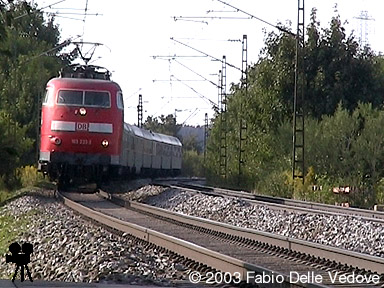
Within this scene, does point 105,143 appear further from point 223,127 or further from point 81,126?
point 223,127

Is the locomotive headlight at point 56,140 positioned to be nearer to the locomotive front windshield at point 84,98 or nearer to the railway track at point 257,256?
the locomotive front windshield at point 84,98

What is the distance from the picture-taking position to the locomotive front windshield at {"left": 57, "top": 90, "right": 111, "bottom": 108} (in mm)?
29031

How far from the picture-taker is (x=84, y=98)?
95.7 ft

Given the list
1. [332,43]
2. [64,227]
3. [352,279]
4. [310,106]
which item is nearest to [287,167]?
[310,106]

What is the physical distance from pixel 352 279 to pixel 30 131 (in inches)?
1570

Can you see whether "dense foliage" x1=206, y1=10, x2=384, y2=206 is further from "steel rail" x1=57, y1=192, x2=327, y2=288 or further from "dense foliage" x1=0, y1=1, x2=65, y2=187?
"steel rail" x1=57, y1=192, x2=327, y2=288

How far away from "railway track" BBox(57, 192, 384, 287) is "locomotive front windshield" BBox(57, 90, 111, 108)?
26.2 ft

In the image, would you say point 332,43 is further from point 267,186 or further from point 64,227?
point 64,227

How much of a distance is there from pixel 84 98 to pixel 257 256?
50.9ft

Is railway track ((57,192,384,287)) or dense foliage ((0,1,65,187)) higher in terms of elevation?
dense foliage ((0,1,65,187))

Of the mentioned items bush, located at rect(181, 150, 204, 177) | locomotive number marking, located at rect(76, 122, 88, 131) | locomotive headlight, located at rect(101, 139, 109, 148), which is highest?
locomotive number marking, located at rect(76, 122, 88, 131)

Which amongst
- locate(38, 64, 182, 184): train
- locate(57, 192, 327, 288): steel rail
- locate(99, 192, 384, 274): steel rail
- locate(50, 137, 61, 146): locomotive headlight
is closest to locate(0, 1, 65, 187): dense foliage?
locate(38, 64, 182, 184): train

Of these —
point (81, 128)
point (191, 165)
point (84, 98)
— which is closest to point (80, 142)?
point (81, 128)

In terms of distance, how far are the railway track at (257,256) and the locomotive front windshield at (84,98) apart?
798 cm
